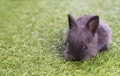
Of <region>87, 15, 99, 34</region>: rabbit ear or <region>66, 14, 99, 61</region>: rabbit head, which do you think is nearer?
<region>66, 14, 99, 61</region>: rabbit head

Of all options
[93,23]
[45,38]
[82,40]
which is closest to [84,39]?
[82,40]

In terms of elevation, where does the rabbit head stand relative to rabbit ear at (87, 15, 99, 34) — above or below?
below

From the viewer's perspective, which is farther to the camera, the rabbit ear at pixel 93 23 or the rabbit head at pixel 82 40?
the rabbit ear at pixel 93 23

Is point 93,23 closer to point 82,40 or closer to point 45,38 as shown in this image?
point 82,40

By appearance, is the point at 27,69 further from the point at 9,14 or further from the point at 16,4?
the point at 16,4

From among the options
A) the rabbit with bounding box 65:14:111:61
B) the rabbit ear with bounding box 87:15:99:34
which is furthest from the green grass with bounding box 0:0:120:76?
the rabbit ear with bounding box 87:15:99:34

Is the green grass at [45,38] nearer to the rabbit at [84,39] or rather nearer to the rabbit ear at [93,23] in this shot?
the rabbit at [84,39]

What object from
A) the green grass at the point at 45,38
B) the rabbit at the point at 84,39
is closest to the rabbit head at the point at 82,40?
the rabbit at the point at 84,39

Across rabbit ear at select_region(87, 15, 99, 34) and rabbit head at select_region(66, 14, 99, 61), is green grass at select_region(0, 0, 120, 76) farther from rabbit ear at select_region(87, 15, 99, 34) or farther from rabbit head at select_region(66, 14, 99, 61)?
rabbit ear at select_region(87, 15, 99, 34)
